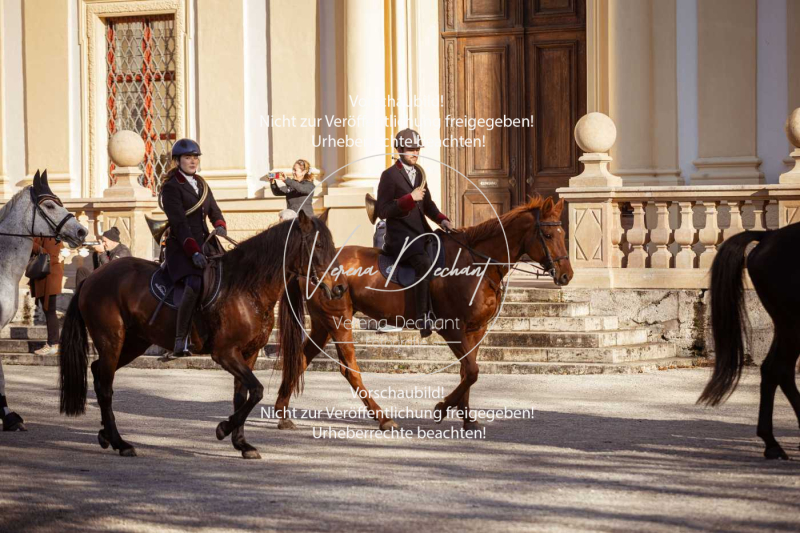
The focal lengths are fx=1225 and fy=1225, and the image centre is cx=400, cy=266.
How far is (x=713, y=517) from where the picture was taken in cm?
629

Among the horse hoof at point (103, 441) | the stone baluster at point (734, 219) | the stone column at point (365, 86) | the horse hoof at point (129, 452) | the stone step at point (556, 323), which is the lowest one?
the horse hoof at point (129, 452)

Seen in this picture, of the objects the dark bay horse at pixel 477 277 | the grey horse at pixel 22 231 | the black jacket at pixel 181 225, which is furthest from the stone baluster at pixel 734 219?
the grey horse at pixel 22 231

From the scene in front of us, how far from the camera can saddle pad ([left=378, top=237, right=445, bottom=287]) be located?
1002cm

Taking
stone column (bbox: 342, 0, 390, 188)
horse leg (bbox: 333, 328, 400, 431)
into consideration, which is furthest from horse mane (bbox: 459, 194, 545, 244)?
stone column (bbox: 342, 0, 390, 188)

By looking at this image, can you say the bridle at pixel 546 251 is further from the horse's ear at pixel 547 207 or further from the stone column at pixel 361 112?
the stone column at pixel 361 112

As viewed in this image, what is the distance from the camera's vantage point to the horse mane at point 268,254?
27.8ft

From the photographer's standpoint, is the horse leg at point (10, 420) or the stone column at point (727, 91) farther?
the stone column at point (727, 91)

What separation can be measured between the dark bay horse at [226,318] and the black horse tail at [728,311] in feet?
8.50

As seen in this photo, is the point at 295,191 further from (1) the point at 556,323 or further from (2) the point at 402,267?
(2) the point at 402,267

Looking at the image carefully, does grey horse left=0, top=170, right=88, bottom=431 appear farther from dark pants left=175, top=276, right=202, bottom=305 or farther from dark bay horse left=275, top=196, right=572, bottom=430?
dark bay horse left=275, top=196, right=572, bottom=430

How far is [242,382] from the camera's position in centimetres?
845

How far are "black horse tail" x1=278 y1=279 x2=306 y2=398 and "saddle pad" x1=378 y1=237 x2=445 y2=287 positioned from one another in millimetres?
1186

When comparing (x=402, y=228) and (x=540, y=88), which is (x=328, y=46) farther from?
(x=402, y=228)

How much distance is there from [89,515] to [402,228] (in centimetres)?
430
